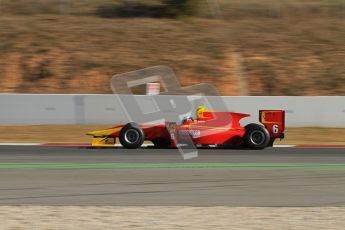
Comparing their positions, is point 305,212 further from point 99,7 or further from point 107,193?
point 99,7

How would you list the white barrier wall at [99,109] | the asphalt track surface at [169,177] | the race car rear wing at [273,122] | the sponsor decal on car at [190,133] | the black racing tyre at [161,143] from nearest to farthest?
the asphalt track surface at [169,177]
the sponsor decal on car at [190,133]
the race car rear wing at [273,122]
the black racing tyre at [161,143]
the white barrier wall at [99,109]

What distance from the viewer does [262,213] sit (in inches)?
279

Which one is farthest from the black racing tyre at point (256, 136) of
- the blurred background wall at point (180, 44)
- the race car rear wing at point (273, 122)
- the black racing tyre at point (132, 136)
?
the blurred background wall at point (180, 44)

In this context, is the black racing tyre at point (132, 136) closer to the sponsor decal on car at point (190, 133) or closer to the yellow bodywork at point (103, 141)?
the yellow bodywork at point (103, 141)

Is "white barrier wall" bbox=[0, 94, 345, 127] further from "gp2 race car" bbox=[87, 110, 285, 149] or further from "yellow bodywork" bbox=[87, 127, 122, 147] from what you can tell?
"yellow bodywork" bbox=[87, 127, 122, 147]

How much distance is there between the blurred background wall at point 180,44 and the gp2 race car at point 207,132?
31.3 feet

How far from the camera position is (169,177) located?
1033 cm

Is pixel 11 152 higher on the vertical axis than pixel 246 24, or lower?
lower

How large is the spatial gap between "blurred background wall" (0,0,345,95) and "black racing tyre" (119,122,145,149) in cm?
963

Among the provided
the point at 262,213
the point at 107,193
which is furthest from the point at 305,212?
the point at 107,193

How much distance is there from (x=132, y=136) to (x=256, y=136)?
2.64 metres

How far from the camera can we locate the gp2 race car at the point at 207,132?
45.8 ft

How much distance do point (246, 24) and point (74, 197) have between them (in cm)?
2208

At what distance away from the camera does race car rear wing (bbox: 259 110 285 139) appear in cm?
1420
